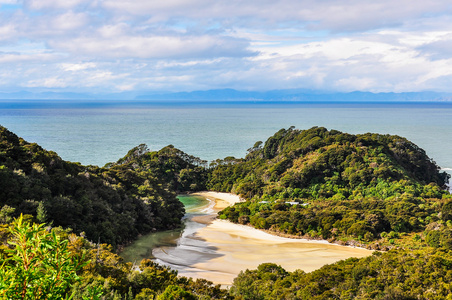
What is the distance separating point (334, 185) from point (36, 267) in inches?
1814

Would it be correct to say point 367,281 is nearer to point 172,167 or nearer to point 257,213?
point 257,213

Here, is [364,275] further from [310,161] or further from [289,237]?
[310,161]

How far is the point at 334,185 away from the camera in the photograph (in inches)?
1905

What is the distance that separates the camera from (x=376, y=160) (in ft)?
166

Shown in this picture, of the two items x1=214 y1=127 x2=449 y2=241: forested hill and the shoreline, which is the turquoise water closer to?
the shoreline

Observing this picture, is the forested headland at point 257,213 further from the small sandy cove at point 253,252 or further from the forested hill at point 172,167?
the small sandy cove at point 253,252

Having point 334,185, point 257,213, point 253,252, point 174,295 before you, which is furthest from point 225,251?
point 334,185

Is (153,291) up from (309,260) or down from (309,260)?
up

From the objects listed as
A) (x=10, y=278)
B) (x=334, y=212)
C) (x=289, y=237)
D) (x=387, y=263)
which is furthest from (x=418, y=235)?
(x=10, y=278)

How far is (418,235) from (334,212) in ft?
24.0

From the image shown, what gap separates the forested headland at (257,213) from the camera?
1595 cm

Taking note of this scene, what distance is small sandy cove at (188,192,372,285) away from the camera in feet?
85.8

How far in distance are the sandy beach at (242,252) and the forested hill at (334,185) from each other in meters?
2.37

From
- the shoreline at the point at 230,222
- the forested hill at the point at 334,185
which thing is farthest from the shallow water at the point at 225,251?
the forested hill at the point at 334,185
